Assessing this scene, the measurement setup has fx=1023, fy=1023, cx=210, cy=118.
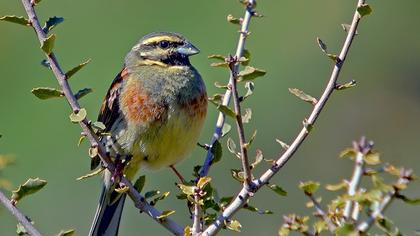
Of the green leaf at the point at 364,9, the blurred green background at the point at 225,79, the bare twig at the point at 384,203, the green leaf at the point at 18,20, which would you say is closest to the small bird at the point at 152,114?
the blurred green background at the point at 225,79

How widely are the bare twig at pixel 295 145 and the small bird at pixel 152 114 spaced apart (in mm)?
1168

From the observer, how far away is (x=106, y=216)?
5.15 metres

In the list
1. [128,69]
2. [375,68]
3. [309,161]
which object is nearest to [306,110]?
[309,161]

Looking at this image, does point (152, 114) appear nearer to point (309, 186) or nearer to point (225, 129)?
point (225, 129)

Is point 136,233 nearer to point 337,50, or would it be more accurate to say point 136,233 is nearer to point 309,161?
point 309,161

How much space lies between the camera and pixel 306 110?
1210 centimetres

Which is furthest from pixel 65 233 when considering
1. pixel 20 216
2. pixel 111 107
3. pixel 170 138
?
pixel 111 107

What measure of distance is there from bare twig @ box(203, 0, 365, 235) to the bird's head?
5.71ft

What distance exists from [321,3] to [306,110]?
126 inches

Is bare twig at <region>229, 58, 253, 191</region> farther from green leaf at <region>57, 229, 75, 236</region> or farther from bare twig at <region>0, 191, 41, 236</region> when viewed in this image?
bare twig at <region>0, 191, 41, 236</region>

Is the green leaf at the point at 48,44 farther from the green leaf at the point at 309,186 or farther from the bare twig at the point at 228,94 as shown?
the green leaf at the point at 309,186

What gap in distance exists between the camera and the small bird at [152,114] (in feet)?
16.0

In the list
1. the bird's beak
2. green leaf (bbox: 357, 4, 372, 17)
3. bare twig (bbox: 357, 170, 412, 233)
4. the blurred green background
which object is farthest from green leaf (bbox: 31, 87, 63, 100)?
the blurred green background

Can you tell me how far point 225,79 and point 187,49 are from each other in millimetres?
4203
